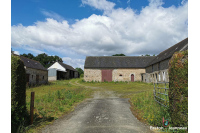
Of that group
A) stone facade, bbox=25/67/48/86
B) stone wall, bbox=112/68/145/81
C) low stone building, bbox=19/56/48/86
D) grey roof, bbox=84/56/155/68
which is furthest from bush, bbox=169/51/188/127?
grey roof, bbox=84/56/155/68

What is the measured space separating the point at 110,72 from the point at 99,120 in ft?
84.7

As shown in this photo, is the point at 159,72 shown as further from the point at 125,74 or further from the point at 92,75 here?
the point at 92,75

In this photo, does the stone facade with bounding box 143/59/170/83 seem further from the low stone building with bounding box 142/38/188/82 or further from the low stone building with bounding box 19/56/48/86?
the low stone building with bounding box 19/56/48/86

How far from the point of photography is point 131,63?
105 ft

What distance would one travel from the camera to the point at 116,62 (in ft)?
107

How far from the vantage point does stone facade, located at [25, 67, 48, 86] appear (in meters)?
20.7

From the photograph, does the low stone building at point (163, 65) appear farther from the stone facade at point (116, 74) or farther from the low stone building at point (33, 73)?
the low stone building at point (33, 73)

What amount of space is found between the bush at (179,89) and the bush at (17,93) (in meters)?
4.72

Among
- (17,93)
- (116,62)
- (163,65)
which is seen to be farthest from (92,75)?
(17,93)

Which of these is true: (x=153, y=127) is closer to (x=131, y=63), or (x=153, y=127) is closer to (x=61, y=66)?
(x=131, y=63)

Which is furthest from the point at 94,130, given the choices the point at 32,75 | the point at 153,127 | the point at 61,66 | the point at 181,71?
the point at 61,66

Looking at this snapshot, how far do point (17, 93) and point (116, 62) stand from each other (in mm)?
29110

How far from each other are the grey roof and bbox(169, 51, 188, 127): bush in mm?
27125

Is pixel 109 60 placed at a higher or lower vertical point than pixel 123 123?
higher
